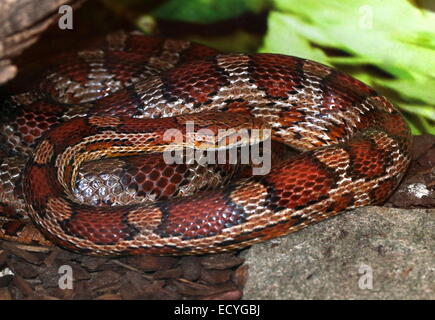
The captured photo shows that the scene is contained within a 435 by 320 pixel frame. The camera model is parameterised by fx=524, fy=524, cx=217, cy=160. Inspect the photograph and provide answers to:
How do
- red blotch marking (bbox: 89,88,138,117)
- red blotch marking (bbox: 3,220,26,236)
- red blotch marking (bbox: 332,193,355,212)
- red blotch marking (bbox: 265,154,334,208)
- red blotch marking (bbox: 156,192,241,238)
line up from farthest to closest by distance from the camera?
red blotch marking (bbox: 89,88,138,117)
red blotch marking (bbox: 3,220,26,236)
red blotch marking (bbox: 332,193,355,212)
red blotch marking (bbox: 265,154,334,208)
red blotch marking (bbox: 156,192,241,238)

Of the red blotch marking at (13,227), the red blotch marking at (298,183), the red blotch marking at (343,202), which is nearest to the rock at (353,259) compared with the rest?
the red blotch marking at (343,202)

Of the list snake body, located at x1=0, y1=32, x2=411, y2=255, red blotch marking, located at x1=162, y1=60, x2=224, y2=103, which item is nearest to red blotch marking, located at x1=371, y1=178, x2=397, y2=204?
snake body, located at x1=0, y1=32, x2=411, y2=255

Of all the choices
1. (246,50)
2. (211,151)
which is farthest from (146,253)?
(246,50)

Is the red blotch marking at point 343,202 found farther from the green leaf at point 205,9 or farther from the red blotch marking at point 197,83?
the green leaf at point 205,9

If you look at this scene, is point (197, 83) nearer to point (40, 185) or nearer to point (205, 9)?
point (205, 9)

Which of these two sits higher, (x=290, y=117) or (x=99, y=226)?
(x=290, y=117)

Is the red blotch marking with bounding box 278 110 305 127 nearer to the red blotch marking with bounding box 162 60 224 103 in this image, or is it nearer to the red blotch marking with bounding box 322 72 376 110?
the red blotch marking with bounding box 322 72 376 110

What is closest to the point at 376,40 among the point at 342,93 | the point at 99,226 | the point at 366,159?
the point at 342,93

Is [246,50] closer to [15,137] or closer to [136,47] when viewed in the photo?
[136,47]
